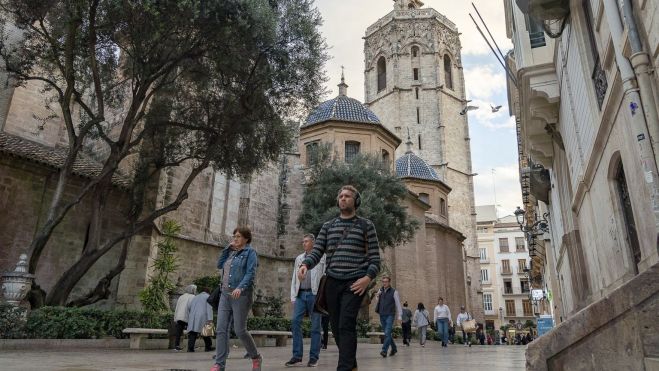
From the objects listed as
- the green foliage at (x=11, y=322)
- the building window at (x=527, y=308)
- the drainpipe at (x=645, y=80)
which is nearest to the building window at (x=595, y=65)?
the drainpipe at (x=645, y=80)

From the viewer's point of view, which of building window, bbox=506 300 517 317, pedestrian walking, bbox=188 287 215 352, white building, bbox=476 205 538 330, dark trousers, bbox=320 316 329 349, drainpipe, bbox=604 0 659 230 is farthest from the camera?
building window, bbox=506 300 517 317

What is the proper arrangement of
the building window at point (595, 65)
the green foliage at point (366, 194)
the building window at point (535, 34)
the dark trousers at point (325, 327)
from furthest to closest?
the green foliage at point (366, 194)
the dark trousers at point (325, 327)
the building window at point (535, 34)
the building window at point (595, 65)

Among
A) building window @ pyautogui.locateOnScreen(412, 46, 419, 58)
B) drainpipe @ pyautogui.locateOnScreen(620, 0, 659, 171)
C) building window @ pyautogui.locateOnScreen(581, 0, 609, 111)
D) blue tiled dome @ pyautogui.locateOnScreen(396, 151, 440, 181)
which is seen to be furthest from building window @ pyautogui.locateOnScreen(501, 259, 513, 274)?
drainpipe @ pyautogui.locateOnScreen(620, 0, 659, 171)

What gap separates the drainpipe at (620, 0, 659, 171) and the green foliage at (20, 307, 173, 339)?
10906 mm

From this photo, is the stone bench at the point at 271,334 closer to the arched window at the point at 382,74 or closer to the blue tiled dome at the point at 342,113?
the blue tiled dome at the point at 342,113

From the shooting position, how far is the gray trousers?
5.08m

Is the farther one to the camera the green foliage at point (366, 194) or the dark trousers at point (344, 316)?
the green foliage at point (366, 194)

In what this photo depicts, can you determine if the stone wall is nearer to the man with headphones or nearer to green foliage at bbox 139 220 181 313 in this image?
the man with headphones

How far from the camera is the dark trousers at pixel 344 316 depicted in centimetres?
375

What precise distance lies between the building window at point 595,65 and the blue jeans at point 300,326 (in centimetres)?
543

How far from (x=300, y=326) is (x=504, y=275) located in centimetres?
6481

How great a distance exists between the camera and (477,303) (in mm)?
42969

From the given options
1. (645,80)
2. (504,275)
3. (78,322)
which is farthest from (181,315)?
(504,275)

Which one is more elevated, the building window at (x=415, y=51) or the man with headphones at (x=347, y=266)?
the building window at (x=415, y=51)
